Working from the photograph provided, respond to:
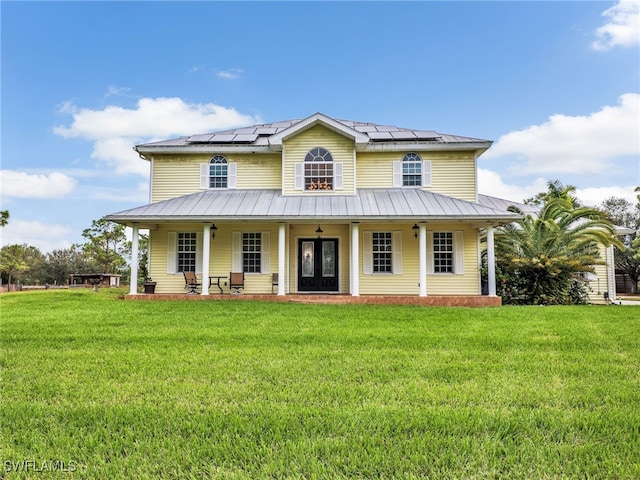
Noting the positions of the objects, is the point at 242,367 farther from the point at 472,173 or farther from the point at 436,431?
the point at 472,173

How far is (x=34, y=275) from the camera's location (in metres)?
38.7

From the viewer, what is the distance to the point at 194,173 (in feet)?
51.1

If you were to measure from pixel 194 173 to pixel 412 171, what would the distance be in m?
8.53

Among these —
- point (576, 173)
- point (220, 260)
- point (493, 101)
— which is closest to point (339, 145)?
point (220, 260)

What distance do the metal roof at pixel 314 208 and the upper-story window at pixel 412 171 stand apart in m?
0.32

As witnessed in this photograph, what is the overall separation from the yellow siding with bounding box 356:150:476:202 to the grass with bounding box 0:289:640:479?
853 cm

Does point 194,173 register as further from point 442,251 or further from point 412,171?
point 442,251

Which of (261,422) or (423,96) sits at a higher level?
(423,96)

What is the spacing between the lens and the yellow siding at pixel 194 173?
1548 cm

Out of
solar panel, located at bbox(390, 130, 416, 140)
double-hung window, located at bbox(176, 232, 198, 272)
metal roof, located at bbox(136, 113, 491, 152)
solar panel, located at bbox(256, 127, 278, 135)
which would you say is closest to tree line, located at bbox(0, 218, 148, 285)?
double-hung window, located at bbox(176, 232, 198, 272)

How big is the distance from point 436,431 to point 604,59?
58.5 feet

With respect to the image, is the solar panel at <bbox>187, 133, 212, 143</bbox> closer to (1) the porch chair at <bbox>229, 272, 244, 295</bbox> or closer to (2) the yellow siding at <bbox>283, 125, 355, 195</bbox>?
(2) the yellow siding at <bbox>283, 125, 355, 195</bbox>

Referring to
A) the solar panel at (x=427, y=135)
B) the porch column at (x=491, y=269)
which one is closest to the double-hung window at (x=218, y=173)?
the solar panel at (x=427, y=135)

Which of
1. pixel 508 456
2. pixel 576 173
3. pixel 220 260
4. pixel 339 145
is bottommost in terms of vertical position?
pixel 508 456
